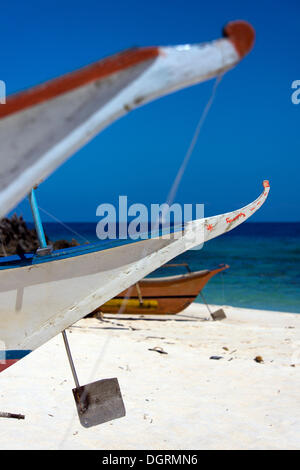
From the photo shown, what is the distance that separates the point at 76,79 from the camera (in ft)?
5.08

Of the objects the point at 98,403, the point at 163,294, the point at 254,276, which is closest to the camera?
the point at 98,403

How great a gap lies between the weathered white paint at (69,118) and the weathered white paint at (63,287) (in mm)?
1971

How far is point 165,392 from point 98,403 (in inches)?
71.2

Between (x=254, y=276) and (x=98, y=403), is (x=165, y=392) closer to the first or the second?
(x=98, y=403)

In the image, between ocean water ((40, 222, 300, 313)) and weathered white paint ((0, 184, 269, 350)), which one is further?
ocean water ((40, 222, 300, 313))

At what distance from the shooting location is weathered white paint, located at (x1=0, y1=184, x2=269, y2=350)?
11.5 feet

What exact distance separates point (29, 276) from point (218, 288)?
18672 mm

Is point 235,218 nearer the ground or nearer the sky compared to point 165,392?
nearer the sky

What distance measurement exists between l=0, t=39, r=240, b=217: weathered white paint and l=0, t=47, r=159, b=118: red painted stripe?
2cm

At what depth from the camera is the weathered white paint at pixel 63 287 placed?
138 inches

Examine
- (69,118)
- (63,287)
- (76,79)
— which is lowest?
(63,287)

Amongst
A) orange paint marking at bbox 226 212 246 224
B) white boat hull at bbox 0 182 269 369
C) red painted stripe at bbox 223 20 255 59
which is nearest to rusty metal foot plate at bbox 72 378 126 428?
white boat hull at bbox 0 182 269 369

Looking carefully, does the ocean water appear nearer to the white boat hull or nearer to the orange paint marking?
the orange paint marking

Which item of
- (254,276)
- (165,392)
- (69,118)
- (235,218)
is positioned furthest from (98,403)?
(254,276)
